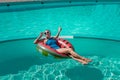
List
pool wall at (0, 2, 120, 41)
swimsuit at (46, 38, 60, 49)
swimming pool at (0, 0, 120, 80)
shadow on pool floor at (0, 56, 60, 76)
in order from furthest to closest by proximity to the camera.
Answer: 1. pool wall at (0, 2, 120, 41)
2. shadow on pool floor at (0, 56, 60, 76)
3. swimming pool at (0, 0, 120, 80)
4. swimsuit at (46, 38, 60, 49)

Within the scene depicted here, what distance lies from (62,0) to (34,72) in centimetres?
820

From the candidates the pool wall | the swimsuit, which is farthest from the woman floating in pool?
the pool wall

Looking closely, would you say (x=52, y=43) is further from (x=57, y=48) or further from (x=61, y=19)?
(x=61, y=19)

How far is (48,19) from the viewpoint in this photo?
12.4m

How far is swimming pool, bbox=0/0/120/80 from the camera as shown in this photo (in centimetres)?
734

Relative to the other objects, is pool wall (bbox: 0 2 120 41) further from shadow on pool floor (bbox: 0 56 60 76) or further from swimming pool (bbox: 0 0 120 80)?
shadow on pool floor (bbox: 0 56 60 76)

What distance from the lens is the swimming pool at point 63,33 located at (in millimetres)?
7340

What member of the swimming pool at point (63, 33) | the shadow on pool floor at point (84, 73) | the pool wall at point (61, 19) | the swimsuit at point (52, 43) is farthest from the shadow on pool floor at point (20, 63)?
the pool wall at point (61, 19)

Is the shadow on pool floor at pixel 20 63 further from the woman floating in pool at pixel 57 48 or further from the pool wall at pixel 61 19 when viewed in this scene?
the pool wall at pixel 61 19

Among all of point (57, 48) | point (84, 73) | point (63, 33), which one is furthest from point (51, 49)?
point (63, 33)

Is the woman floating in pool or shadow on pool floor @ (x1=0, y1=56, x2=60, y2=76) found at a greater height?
the woman floating in pool

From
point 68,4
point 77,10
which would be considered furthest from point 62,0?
point 77,10

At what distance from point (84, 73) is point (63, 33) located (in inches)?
137

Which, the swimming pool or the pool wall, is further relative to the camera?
the pool wall
